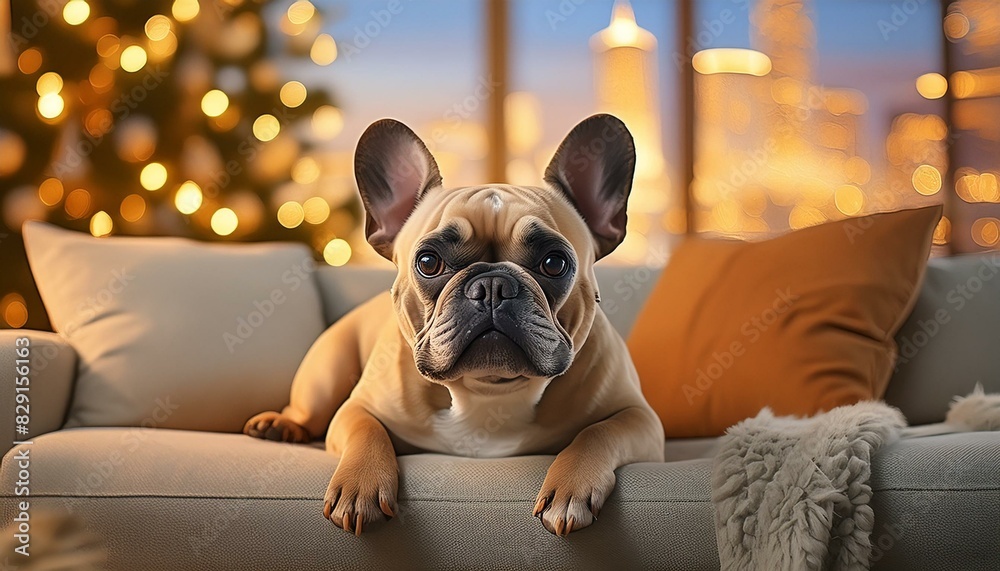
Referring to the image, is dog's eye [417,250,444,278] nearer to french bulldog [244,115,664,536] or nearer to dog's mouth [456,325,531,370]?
french bulldog [244,115,664,536]

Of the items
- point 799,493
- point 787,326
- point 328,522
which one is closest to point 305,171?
point 787,326

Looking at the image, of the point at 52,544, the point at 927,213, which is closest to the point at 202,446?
the point at 52,544

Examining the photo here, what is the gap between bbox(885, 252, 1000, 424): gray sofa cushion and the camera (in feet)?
6.71

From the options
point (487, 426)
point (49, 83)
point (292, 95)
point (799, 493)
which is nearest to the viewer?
point (799, 493)

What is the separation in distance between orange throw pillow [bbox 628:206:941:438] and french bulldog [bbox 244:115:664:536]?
0.32 metres

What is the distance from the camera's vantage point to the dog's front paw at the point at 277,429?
1.79 meters

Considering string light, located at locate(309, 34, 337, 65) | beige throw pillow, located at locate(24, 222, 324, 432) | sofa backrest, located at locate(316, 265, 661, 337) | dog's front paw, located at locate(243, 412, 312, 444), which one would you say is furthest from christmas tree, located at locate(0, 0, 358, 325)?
dog's front paw, located at locate(243, 412, 312, 444)

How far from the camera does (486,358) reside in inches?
49.9

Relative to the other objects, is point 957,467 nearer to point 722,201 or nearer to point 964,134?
point 722,201

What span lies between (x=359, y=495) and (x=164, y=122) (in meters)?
2.43

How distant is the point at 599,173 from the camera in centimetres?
154

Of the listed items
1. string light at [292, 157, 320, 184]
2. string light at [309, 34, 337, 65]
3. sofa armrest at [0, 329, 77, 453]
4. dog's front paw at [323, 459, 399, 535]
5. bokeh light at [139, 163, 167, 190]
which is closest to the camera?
dog's front paw at [323, 459, 399, 535]

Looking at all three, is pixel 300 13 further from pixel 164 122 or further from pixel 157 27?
pixel 164 122

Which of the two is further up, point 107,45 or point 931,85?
point 107,45
